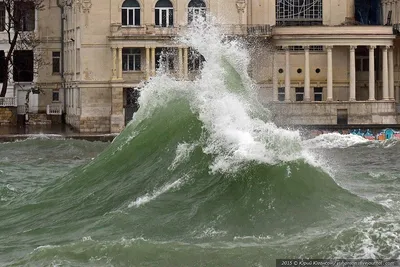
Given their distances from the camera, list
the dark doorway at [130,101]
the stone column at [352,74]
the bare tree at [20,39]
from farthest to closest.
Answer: the bare tree at [20,39] < the stone column at [352,74] < the dark doorway at [130,101]

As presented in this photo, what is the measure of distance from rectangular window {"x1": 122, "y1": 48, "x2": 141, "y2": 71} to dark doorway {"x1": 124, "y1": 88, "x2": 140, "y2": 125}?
4.24 ft

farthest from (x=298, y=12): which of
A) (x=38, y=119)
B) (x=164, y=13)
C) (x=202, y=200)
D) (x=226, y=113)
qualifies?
(x=202, y=200)

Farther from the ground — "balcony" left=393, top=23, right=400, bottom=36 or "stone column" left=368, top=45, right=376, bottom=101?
"balcony" left=393, top=23, right=400, bottom=36

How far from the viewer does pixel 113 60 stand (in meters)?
67.0

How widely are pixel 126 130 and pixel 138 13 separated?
3073 cm

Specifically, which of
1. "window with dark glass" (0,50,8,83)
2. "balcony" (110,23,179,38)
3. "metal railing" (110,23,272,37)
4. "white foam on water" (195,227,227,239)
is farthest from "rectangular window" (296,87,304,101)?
"white foam on water" (195,227,227,239)

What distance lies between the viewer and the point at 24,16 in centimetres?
7356

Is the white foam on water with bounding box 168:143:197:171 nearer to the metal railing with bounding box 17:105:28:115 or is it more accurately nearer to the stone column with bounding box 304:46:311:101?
the stone column with bounding box 304:46:311:101

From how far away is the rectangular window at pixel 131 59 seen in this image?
6731 cm

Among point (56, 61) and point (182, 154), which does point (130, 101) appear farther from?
point (182, 154)

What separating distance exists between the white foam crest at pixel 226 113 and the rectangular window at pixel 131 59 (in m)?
27.4

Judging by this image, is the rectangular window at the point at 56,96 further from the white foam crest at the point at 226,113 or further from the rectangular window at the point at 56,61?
the white foam crest at the point at 226,113

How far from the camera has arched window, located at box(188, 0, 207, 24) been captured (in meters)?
67.2

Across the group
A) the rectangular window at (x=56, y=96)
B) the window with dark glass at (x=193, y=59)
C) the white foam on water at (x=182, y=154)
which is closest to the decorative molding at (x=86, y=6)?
the window with dark glass at (x=193, y=59)
